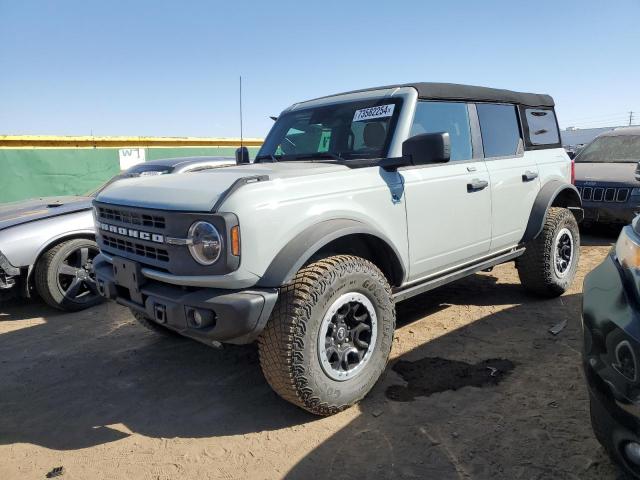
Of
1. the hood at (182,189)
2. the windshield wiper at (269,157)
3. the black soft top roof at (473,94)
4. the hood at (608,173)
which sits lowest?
the hood at (608,173)

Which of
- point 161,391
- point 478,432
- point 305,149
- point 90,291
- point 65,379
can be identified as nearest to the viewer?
point 478,432

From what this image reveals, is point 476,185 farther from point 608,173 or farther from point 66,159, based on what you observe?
point 66,159

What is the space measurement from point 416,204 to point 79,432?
2.56 metres

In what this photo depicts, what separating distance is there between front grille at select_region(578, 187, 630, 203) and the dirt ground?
3.60 meters

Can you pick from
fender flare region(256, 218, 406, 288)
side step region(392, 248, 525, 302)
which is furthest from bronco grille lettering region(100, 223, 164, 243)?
side step region(392, 248, 525, 302)

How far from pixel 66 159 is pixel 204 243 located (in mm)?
9385

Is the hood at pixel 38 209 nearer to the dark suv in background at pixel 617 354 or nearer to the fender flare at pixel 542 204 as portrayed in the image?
the fender flare at pixel 542 204

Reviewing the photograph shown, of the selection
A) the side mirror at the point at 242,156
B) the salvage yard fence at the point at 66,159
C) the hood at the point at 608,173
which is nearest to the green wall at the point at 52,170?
the salvage yard fence at the point at 66,159

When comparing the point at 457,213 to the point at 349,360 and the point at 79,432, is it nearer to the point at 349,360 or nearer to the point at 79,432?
the point at 349,360

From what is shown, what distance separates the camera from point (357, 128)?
365 cm

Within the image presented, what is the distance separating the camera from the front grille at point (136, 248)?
275 cm

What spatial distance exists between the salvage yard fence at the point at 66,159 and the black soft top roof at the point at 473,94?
8.50 meters

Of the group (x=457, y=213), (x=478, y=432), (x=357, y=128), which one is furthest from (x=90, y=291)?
(x=478, y=432)

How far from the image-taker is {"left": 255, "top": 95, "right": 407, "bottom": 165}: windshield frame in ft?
11.2
